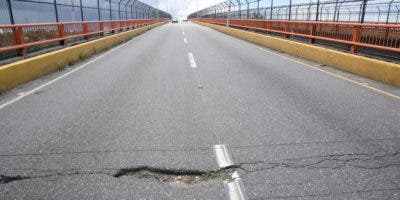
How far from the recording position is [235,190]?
10.7 feet

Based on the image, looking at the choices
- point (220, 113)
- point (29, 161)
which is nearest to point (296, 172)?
point (220, 113)

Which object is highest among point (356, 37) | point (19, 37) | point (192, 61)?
point (19, 37)

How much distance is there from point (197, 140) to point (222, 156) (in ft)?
2.16

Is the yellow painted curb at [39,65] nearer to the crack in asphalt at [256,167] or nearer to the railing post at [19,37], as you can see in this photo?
the railing post at [19,37]

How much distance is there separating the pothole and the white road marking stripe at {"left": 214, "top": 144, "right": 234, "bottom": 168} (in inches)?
5.1

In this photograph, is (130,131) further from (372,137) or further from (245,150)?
(372,137)

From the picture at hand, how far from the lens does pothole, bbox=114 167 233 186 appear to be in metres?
3.53

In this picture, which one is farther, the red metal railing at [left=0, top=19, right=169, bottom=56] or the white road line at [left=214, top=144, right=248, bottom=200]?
the red metal railing at [left=0, top=19, right=169, bottom=56]

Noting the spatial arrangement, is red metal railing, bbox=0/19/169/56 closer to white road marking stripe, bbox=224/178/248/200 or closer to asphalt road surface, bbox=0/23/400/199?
asphalt road surface, bbox=0/23/400/199

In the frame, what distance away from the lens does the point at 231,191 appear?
3.25 metres

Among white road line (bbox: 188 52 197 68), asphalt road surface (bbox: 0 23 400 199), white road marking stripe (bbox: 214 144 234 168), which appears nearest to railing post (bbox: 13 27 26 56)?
asphalt road surface (bbox: 0 23 400 199)

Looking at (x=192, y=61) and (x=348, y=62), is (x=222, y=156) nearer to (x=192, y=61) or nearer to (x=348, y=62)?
(x=348, y=62)

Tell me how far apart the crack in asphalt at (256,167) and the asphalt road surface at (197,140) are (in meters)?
0.01

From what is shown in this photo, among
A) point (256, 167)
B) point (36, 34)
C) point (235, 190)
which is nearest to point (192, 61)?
point (36, 34)
